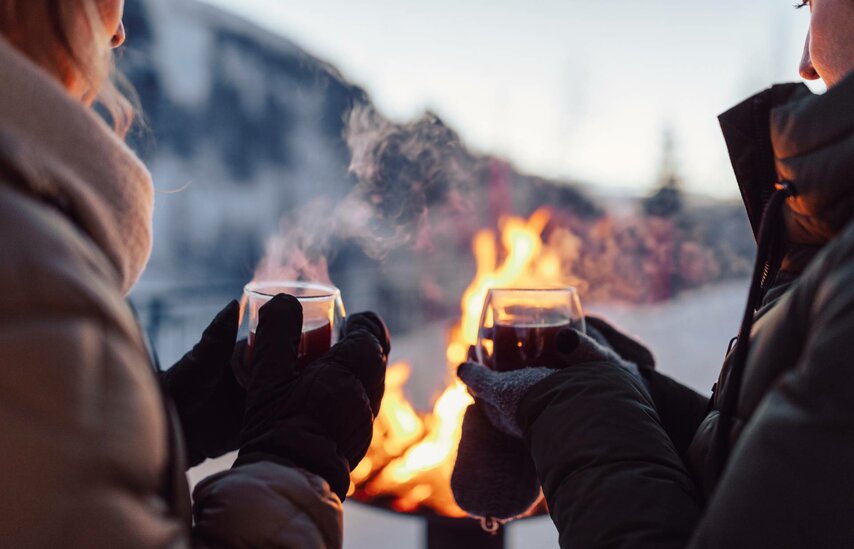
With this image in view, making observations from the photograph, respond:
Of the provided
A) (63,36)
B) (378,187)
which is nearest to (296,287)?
(63,36)

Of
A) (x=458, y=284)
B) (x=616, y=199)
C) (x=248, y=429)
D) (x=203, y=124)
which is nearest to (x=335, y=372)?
(x=248, y=429)

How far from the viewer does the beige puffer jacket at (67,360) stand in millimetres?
396

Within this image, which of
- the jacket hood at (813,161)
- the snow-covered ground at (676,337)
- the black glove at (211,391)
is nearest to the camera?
the jacket hood at (813,161)

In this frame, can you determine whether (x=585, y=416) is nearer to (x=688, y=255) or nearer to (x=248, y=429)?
(x=248, y=429)

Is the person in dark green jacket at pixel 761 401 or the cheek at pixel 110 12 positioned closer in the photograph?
the person in dark green jacket at pixel 761 401

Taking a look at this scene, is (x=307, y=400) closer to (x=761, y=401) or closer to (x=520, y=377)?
(x=520, y=377)

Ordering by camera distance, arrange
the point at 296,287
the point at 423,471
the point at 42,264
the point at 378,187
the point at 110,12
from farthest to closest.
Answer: the point at 378,187 < the point at 423,471 < the point at 296,287 < the point at 110,12 < the point at 42,264

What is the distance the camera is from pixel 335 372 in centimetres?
79

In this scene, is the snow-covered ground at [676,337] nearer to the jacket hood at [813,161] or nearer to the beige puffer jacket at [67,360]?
the jacket hood at [813,161]

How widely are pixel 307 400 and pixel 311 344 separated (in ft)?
0.53

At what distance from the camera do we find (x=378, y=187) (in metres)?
3.01

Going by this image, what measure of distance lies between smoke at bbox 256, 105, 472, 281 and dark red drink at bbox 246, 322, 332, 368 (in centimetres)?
181

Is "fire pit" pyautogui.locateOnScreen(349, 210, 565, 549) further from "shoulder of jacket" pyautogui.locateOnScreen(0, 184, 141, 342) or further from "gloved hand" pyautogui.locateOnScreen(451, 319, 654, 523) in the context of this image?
"shoulder of jacket" pyautogui.locateOnScreen(0, 184, 141, 342)

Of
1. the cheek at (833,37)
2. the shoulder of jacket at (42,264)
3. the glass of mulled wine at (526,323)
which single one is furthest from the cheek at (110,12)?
the cheek at (833,37)
